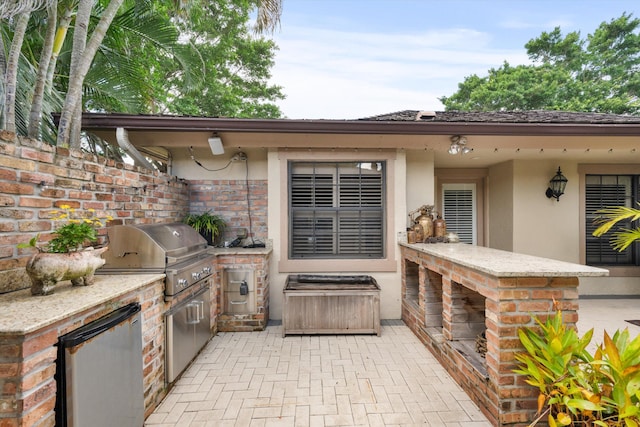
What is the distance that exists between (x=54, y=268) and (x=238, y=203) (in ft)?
9.85

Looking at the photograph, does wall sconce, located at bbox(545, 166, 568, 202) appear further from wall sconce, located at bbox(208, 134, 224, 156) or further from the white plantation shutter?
wall sconce, located at bbox(208, 134, 224, 156)

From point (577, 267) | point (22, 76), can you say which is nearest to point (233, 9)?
point (22, 76)

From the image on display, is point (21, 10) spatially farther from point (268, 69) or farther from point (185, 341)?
point (268, 69)

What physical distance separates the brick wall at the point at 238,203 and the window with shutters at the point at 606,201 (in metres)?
6.35

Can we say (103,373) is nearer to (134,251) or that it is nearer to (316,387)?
(134,251)

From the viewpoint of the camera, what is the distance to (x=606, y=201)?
217 inches

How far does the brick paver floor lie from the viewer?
227 centimetres

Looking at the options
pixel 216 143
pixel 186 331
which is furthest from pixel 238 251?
pixel 216 143

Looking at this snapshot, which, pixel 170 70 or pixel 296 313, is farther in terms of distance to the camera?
pixel 170 70

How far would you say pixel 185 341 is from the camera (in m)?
2.87

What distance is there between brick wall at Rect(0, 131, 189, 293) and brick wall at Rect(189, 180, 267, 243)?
142 cm

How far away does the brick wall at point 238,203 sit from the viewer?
183 inches

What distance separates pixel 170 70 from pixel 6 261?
10262mm

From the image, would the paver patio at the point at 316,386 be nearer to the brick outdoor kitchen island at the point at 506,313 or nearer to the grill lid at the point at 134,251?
the brick outdoor kitchen island at the point at 506,313
